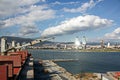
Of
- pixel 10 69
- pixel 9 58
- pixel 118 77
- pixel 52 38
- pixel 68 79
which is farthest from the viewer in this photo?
pixel 52 38

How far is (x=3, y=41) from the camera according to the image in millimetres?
45094

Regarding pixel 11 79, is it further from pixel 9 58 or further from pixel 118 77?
pixel 118 77

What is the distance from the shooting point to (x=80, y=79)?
64.2m

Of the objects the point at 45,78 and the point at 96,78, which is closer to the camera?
the point at 45,78

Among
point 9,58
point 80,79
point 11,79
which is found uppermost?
point 9,58

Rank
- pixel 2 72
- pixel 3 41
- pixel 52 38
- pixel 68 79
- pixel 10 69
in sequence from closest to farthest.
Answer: pixel 2 72, pixel 10 69, pixel 3 41, pixel 68 79, pixel 52 38

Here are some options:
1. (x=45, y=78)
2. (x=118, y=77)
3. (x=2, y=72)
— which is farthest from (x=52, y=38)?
(x=2, y=72)

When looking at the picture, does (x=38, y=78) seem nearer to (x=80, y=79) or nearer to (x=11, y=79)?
(x=80, y=79)

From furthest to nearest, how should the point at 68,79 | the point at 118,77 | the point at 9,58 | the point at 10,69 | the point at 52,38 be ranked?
the point at 52,38, the point at 68,79, the point at 118,77, the point at 9,58, the point at 10,69

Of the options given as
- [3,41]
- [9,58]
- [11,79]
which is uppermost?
[3,41]

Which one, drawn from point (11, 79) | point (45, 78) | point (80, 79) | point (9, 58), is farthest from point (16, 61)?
point (80, 79)

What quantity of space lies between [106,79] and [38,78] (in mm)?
16397

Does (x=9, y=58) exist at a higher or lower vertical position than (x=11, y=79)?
higher

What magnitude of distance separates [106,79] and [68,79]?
30.3ft
